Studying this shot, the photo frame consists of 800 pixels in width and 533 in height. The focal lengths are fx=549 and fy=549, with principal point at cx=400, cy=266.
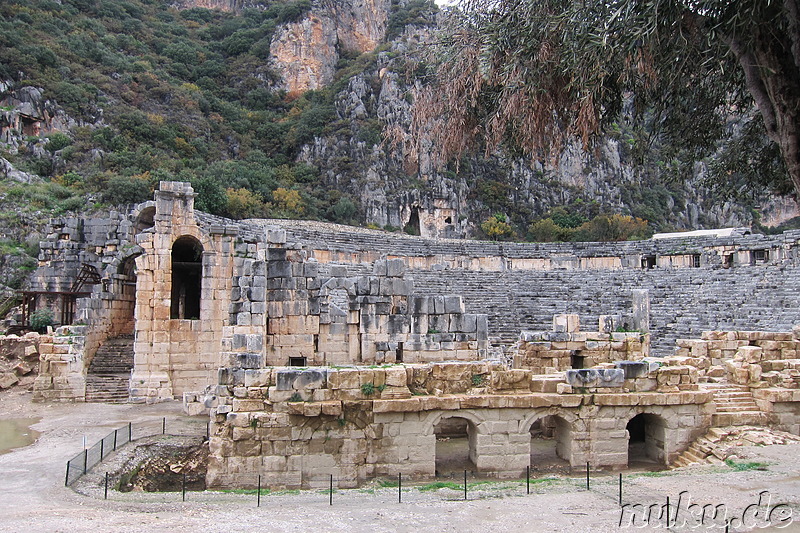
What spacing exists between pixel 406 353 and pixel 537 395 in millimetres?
3128

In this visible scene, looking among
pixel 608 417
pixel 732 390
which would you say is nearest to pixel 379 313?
pixel 608 417

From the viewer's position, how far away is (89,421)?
45.9 feet

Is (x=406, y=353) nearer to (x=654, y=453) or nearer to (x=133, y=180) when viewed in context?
(x=654, y=453)

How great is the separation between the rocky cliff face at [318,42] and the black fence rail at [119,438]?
2385 inches

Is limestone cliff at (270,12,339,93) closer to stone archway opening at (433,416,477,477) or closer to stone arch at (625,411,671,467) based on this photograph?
stone archway opening at (433,416,477,477)

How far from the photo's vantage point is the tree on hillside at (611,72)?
22.1 feet

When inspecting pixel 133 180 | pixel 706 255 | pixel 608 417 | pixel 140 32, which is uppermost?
pixel 140 32

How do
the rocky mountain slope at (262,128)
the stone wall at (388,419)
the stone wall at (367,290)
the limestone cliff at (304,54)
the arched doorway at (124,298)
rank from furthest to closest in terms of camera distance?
1. the limestone cliff at (304,54)
2. the rocky mountain slope at (262,128)
3. the arched doorway at (124,298)
4. the stone wall at (367,290)
5. the stone wall at (388,419)

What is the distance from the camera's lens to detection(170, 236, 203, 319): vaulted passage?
20.3m

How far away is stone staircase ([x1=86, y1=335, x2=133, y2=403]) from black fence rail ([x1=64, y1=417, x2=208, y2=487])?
14.7 ft

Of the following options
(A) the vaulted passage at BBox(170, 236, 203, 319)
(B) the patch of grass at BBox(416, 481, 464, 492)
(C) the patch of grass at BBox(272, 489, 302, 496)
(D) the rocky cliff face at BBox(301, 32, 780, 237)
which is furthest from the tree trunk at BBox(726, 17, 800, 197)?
(D) the rocky cliff face at BBox(301, 32, 780, 237)

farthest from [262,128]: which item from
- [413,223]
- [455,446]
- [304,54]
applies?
[455,446]

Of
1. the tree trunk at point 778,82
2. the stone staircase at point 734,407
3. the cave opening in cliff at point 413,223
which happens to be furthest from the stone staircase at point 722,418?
the cave opening in cliff at point 413,223

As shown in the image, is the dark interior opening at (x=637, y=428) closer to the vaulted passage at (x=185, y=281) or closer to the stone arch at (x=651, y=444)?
the stone arch at (x=651, y=444)
